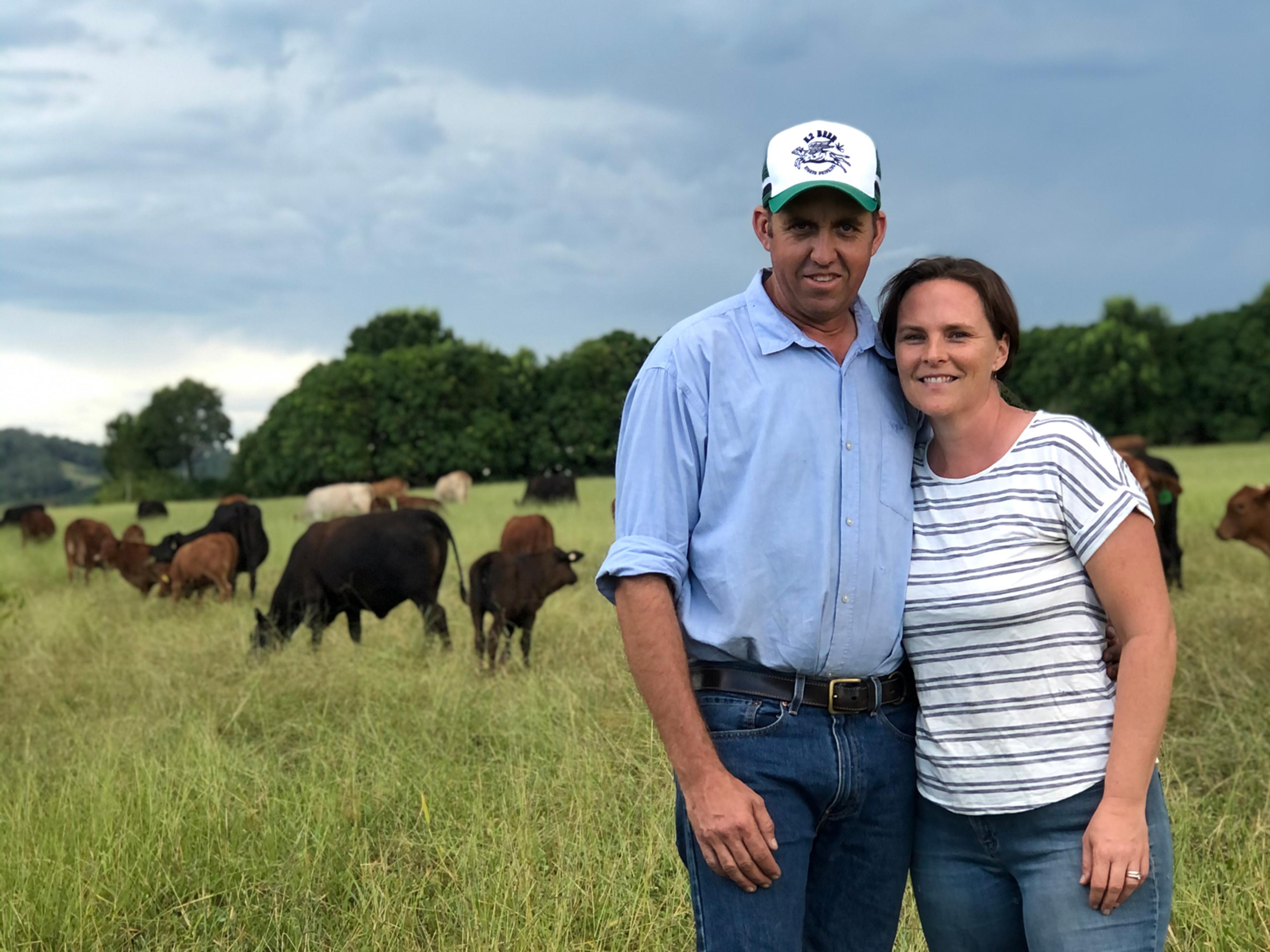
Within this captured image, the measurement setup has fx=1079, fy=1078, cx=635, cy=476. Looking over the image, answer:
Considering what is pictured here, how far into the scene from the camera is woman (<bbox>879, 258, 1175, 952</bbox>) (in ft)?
7.64

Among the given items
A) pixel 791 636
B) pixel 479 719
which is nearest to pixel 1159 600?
pixel 791 636

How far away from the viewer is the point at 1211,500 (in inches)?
805

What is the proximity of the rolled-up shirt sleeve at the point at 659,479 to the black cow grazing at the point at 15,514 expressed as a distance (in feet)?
89.0

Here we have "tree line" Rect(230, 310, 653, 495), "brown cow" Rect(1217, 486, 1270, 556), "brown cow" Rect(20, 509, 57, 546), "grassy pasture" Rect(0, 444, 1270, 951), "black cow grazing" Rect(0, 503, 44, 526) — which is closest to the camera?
"grassy pasture" Rect(0, 444, 1270, 951)

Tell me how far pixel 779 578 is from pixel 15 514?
96.0 ft

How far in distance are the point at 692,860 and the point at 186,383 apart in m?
69.4

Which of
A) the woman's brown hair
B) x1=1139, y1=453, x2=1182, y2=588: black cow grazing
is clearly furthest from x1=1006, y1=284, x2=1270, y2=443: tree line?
the woman's brown hair

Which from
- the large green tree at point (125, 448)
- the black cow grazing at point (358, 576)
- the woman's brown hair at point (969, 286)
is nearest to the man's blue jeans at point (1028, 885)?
the woman's brown hair at point (969, 286)

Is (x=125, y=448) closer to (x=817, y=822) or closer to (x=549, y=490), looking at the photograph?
(x=549, y=490)

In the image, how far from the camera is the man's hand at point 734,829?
2.37 m

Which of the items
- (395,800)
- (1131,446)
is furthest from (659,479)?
(1131,446)

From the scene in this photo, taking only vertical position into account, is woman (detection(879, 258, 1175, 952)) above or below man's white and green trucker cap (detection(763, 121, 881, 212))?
below

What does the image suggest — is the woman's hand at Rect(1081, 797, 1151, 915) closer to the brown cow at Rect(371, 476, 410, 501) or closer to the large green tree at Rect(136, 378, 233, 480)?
the brown cow at Rect(371, 476, 410, 501)

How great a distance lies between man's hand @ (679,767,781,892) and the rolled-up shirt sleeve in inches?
17.7
